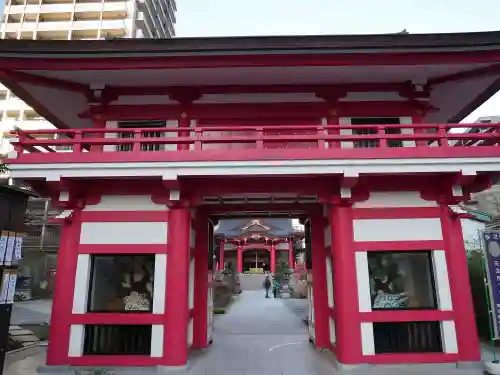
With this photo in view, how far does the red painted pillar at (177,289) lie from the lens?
847 centimetres

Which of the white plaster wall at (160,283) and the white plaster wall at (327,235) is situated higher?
the white plaster wall at (327,235)

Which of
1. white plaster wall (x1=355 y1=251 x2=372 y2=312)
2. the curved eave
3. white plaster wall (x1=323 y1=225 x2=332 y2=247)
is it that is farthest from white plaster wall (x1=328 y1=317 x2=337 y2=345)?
the curved eave

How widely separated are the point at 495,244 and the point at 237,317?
12.6 meters

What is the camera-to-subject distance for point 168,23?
217 feet

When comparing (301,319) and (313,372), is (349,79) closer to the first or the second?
(313,372)

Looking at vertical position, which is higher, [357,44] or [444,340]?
[357,44]

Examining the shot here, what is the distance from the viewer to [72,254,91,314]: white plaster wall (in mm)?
8859

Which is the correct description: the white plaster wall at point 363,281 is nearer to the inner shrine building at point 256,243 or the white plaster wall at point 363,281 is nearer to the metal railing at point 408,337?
the metal railing at point 408,337

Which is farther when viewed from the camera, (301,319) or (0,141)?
(0,141)

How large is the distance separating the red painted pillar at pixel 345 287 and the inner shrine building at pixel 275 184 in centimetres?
3

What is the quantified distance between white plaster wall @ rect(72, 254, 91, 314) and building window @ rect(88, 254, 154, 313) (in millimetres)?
165

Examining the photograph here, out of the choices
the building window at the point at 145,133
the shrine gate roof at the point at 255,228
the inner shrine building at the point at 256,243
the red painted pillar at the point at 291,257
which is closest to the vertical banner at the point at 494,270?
the building window at the point at 145,133

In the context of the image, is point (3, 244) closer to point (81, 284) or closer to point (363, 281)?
point (81, 284)

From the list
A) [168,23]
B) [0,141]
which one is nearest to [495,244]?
[0,141]
